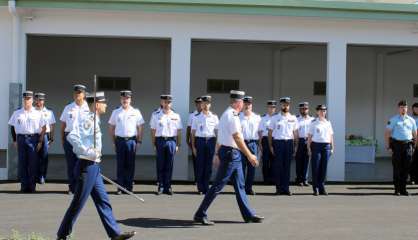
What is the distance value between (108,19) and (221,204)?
5.34m

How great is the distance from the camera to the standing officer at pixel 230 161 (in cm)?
852

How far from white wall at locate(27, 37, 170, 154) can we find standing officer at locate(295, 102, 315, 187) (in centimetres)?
737

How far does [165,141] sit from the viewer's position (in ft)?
38.6

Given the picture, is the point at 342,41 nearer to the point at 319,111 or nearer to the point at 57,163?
the point at 319,111

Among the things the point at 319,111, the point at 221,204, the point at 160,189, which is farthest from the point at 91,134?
the point at 319,111

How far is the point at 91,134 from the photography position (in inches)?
283

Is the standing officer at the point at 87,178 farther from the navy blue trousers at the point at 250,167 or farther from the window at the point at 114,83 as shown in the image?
the window at the point at 114,83

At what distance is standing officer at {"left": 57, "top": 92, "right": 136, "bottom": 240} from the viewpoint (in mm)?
7016

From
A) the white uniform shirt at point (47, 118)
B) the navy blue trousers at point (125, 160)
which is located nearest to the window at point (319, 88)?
the navy blue trousers at point (125, 160)

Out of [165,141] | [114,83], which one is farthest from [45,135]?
[114,83]

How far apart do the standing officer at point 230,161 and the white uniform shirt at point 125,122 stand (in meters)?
3.39

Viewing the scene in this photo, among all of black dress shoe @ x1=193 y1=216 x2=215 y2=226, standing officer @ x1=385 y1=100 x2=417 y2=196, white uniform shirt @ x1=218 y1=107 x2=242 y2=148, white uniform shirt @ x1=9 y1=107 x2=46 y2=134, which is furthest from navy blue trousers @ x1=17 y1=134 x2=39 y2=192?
standing officer @ x1=385 y1=100 x2=417 y2=196

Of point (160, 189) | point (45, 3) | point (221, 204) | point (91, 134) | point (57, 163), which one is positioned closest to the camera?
point (91, 134)

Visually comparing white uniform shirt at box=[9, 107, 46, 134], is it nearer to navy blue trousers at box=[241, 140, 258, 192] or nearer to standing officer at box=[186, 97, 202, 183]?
standing officer at box=[186, 97, 202, 183]
